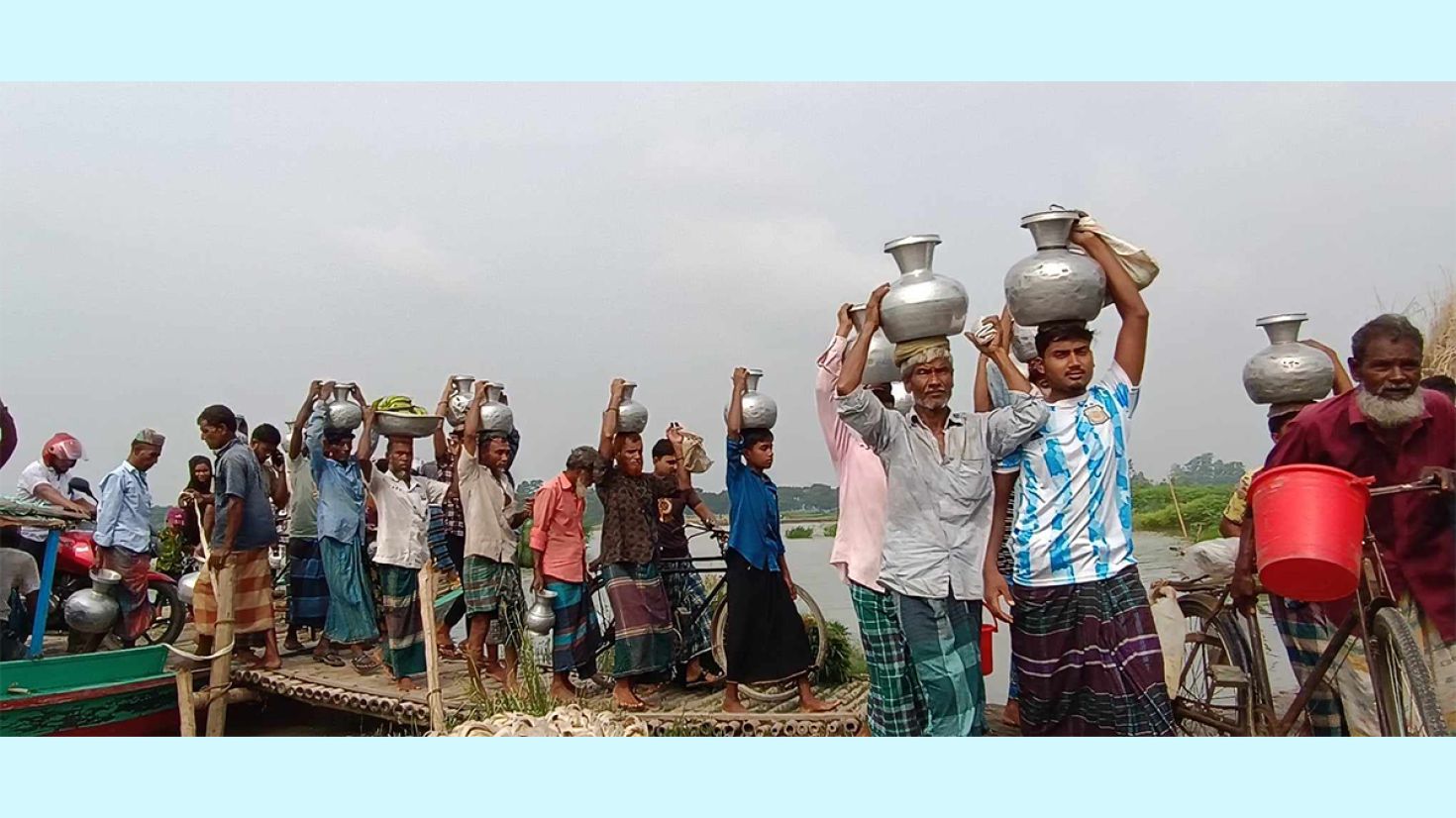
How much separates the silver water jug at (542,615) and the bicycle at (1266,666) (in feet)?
10.4

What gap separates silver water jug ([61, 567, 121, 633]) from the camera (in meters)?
6.18

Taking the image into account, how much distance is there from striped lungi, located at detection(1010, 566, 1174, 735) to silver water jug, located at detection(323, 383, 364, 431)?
4.27m

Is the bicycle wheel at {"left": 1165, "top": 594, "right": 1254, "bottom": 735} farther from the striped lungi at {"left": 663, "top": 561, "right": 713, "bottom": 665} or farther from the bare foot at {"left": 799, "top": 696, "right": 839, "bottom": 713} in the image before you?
the striped lungi at {"left": 663, "top": 561, "right": 713, "bottom": 665}

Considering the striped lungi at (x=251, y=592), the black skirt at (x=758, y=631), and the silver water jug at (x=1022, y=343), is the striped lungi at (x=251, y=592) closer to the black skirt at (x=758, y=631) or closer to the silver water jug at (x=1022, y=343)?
the black skirt at (x=758, y=631)

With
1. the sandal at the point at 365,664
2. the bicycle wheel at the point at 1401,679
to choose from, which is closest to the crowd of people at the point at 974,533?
the bicycle wheel at the point at 1401,679

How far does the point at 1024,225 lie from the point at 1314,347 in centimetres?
164

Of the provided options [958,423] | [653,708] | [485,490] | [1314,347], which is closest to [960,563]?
[958,423]

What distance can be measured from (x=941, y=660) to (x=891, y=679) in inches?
7.9

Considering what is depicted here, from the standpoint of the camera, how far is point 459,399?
20.9ft

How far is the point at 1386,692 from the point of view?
3455 millimetres

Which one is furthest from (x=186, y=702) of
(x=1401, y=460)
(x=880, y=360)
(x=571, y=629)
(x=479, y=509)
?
(x=1401, y=460)

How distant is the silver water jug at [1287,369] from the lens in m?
4.37

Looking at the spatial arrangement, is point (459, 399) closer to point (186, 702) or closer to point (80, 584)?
point (186, 702)

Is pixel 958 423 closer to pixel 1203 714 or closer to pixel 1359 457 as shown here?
pixel 1359 457
